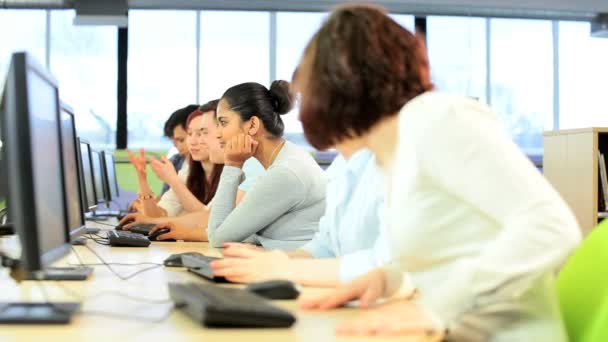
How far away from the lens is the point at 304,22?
7809 mm

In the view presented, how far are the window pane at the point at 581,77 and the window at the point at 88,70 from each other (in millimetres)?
5109

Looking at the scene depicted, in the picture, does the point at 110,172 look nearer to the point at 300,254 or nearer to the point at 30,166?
the point at 300,254

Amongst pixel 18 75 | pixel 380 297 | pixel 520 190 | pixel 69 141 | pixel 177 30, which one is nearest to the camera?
pixel 520 190

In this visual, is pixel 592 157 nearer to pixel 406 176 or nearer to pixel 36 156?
pixel 406 176

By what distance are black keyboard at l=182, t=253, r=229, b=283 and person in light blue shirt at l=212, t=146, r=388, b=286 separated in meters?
0.03

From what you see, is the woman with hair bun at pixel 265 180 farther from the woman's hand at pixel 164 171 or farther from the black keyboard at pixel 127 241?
the woman's hand at pixel 164 171

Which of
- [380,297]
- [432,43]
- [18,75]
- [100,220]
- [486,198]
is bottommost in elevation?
[100,220]

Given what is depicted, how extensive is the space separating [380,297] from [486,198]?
36 cm

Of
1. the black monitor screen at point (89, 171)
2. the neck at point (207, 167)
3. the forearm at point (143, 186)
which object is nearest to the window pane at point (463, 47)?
the neck at point (207, 167)

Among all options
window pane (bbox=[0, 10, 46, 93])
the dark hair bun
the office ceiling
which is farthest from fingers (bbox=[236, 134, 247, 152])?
window pane (bbox=[0, 10, 46, 93])

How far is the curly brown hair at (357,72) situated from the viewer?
44.5 inches

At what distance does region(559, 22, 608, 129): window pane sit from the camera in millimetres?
8203

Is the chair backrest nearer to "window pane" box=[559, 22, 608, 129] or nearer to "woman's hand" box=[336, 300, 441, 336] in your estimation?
"woman's hand" box=[336, 300, 441, 336]

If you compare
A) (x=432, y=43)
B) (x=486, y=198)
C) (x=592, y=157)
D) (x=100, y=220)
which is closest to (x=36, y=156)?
(x=486, y=198)
